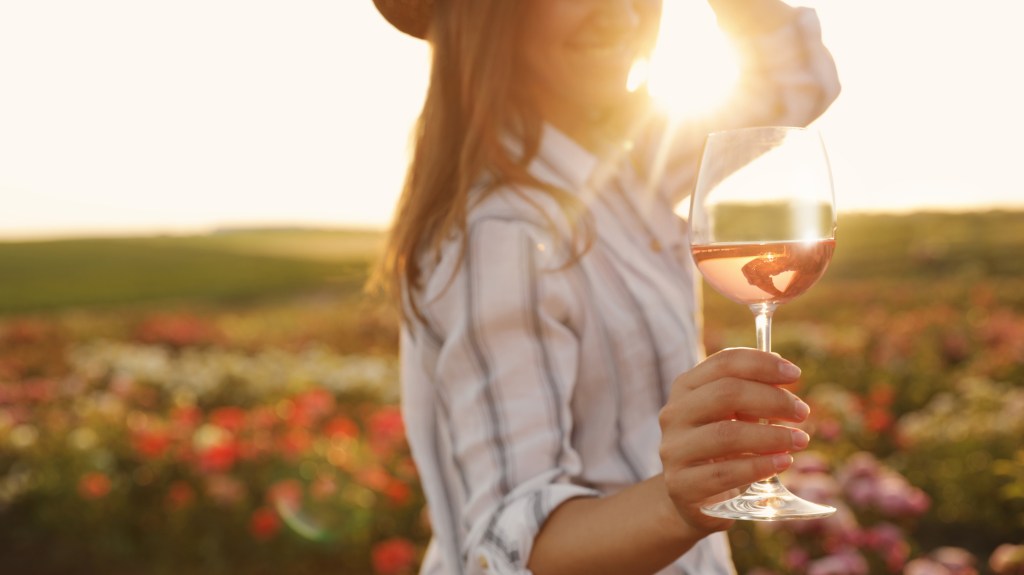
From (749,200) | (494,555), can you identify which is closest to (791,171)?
(749,200)

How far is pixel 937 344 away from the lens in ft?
34.2

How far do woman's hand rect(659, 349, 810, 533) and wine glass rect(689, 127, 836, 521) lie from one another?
5.2 inches

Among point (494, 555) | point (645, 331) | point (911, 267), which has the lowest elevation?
point (911, 267)

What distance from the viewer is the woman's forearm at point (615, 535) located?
5.19 ft

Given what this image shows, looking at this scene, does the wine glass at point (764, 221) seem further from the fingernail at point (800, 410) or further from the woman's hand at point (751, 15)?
the woman's hand at point (751, 15)

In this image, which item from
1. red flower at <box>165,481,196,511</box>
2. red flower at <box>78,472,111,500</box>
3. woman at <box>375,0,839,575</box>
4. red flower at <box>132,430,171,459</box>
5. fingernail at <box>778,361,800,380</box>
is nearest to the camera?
fingernail at <box>778,361,800,380</box>

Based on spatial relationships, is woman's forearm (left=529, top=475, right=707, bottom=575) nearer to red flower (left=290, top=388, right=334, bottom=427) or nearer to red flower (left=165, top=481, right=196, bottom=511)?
red flower (left=165, top=481, right=196, bottom=511)

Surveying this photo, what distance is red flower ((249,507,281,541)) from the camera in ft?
19.5

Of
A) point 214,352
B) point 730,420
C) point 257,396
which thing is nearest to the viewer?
point 730,420

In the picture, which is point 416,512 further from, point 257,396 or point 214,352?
point 214,352

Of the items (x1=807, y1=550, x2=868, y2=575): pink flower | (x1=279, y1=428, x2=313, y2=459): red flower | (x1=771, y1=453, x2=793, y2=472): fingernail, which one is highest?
(x1=771, y1=453, x2=793, y2=472): fingernail

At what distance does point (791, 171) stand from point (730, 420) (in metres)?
0.45

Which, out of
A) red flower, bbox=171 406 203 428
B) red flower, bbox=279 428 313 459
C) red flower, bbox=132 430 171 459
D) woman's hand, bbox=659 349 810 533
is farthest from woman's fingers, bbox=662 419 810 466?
red flower, bbox=171 406 203 428

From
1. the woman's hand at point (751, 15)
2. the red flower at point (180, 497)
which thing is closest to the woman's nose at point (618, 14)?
the woman's hand at point (751, 15)
